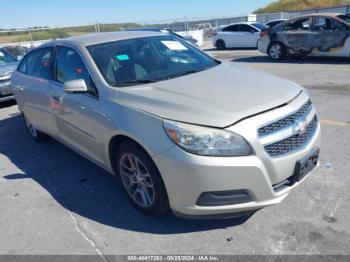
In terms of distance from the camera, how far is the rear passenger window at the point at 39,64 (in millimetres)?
4422

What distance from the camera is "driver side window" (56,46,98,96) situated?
3.44 m

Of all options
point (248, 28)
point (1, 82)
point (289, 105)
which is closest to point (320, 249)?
point (289, 105)

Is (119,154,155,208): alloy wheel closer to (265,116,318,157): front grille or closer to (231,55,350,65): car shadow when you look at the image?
(265,116,318,157): front grille

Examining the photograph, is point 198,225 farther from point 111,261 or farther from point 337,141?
point 337,141

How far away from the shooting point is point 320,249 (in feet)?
8.32

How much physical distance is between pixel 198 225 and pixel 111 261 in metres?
0.82

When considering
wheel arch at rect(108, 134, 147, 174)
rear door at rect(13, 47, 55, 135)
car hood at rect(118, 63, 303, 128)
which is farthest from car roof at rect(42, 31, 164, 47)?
wheel arch at rect(108, 134, 147, 174)

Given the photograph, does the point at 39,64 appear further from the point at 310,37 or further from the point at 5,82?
the point at 310,37

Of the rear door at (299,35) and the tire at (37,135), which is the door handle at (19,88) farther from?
the rear door at (299,35)

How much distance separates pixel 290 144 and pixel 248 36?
14.9m

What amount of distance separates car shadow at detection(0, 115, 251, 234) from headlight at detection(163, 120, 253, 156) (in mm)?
836

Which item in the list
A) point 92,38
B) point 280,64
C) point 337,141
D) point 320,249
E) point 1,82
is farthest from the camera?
point 280,64

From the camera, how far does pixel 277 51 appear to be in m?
11.6

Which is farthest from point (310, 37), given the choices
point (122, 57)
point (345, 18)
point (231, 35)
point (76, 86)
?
point (76, 86)
